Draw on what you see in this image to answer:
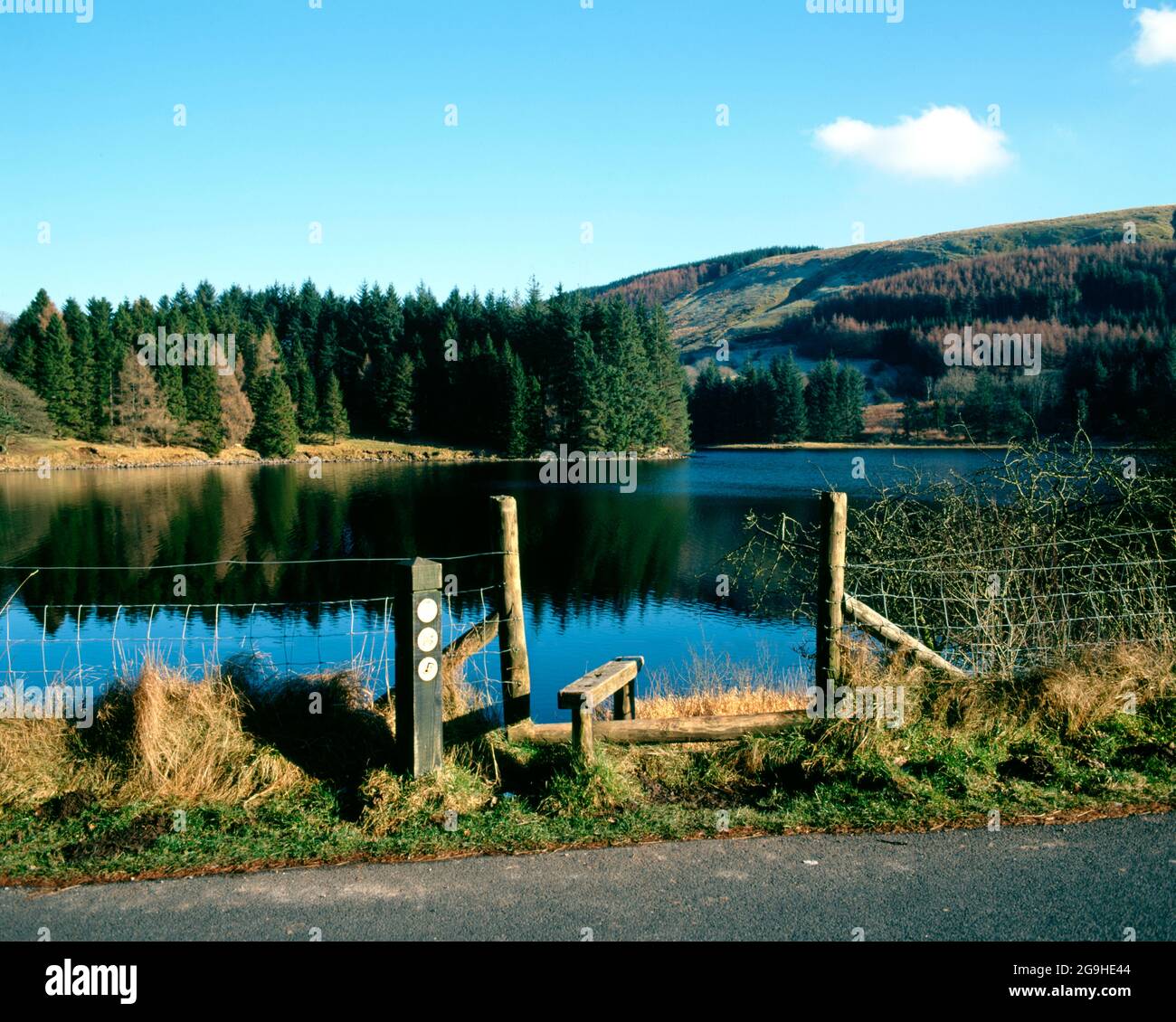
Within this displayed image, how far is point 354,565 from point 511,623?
2296 cm

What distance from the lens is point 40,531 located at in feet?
120

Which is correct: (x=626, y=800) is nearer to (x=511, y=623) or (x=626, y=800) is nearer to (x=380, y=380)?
(x=511, y=623)

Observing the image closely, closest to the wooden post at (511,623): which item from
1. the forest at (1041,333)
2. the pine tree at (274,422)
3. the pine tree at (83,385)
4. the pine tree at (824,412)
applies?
the pine tree at (83,385)

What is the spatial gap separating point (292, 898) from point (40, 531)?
3709cm

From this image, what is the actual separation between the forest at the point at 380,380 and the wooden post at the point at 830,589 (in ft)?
240

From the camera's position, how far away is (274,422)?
8375cm

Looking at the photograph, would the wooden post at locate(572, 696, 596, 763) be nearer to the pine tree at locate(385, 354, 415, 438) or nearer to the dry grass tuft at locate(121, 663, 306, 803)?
the dry grass tuft at locate(121, 663, 306, 803)

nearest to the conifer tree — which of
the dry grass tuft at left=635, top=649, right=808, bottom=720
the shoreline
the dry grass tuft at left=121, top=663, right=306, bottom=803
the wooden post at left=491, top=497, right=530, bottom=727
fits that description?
the shoreline

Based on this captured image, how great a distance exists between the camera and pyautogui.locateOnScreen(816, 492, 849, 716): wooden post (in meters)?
7.41

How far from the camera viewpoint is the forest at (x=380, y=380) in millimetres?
77625

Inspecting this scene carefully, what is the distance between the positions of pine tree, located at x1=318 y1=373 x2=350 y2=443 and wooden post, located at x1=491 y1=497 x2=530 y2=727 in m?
86.2

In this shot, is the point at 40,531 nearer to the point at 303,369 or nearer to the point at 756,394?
the point at 303,369

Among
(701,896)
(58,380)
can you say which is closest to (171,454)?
(58,380)
